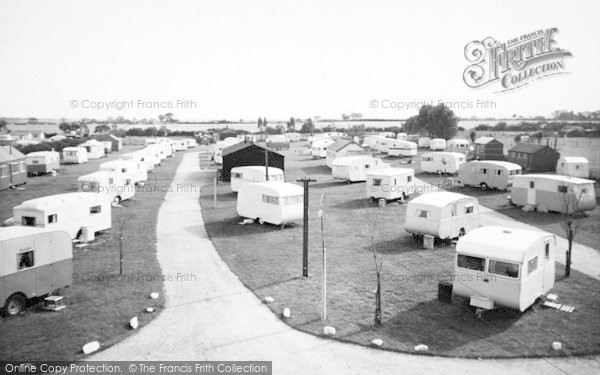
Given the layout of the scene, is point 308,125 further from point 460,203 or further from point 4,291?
point 4,291

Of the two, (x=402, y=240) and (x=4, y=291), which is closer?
(x=4, y=291)

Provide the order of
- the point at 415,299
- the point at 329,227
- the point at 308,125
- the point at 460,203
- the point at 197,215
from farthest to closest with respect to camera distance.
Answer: the point at 308,125 → the point at 197,215 → the point at 329,227 → the point at 460,203 → the point at 415,299

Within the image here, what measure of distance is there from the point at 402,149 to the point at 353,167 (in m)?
22.3

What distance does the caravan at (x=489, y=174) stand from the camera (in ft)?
114

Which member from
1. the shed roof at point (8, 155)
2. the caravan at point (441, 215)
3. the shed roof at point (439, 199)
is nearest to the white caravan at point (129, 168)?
the shed roof at point (8, 155)

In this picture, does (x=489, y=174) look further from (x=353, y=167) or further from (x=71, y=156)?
(x=71, y=156)

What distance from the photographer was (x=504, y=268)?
13.6 m

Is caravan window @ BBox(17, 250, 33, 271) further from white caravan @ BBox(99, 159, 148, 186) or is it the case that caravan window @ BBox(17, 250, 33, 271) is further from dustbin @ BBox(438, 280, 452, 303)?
white caravan @ BBox(99, 159, 148, 186)

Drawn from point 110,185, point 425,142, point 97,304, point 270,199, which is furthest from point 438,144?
point 97,304

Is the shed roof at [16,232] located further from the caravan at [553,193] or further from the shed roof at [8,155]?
the caravan at [553,193]

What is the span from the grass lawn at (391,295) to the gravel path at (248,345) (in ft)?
1.52

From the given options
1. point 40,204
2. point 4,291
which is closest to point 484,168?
point 40,204

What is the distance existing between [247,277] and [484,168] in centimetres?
2553

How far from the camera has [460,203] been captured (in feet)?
72.1
